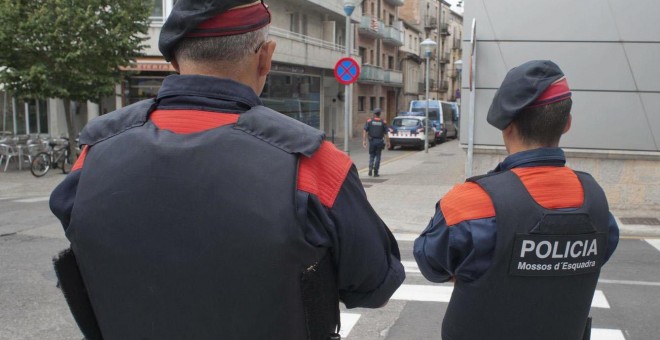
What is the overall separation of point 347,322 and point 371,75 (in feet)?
126

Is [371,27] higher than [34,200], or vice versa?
[371,27]

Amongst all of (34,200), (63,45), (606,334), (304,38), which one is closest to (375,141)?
(34,200)

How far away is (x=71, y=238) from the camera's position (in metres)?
1.48

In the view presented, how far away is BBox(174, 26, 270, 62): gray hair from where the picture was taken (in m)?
1.51

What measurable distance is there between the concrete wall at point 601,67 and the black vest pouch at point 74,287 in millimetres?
10692

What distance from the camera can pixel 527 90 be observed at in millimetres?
2197

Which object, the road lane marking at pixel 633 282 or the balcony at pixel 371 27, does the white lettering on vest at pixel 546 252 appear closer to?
the road lane marking at pixel 633 282

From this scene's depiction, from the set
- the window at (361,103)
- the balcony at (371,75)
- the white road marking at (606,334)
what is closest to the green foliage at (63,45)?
the white road marking at (606,334)

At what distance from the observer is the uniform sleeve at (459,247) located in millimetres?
2066

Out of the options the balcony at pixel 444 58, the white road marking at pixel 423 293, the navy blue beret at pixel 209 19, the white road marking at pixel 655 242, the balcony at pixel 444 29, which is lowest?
the white road marking at pixel 655 242

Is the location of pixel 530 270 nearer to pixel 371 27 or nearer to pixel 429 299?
pixel 429 299

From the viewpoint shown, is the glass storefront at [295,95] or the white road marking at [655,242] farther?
the glass storefront at [295,95]

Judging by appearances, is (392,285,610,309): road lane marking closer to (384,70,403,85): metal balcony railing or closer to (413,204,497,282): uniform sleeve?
(413,204,497,282): uniform sleeve

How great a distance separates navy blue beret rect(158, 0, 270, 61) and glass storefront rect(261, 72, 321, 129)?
26.0 m
